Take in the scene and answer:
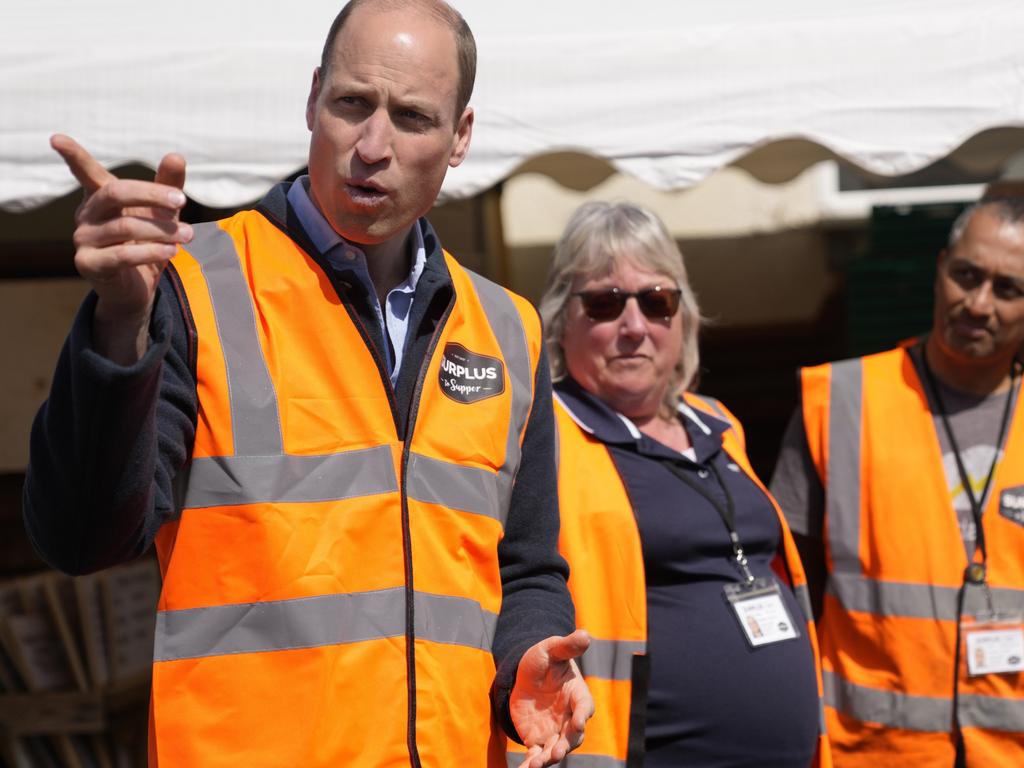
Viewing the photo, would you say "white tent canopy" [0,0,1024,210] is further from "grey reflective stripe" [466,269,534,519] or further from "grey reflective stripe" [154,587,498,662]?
"grey reflective stripe" [154,587,498,662]

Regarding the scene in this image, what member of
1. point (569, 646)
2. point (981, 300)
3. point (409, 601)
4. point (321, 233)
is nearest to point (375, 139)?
point (321, 233)

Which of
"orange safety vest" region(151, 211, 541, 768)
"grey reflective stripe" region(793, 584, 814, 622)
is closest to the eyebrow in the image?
"grey reflective stripe" region(793, 584, 814, 622)

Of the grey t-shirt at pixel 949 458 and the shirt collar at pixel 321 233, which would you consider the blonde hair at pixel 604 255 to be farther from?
the shirt collar at pixel 321 233

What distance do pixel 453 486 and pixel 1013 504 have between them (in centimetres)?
177

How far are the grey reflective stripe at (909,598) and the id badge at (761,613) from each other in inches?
12.5

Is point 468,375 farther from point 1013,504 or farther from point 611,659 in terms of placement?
point 1013,504

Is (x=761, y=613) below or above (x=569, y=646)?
below

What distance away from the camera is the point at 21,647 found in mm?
3736

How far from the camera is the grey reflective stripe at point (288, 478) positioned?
154cm

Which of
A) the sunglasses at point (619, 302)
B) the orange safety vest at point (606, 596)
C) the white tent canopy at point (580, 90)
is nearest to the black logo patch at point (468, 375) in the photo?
the orange safety vest at point (606, 596)

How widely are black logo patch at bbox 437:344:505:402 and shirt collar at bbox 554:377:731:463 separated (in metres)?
0.90

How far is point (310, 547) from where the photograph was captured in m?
1.57

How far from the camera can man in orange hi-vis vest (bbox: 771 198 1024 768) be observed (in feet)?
9.36

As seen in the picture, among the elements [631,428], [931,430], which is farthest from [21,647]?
[931,430]
